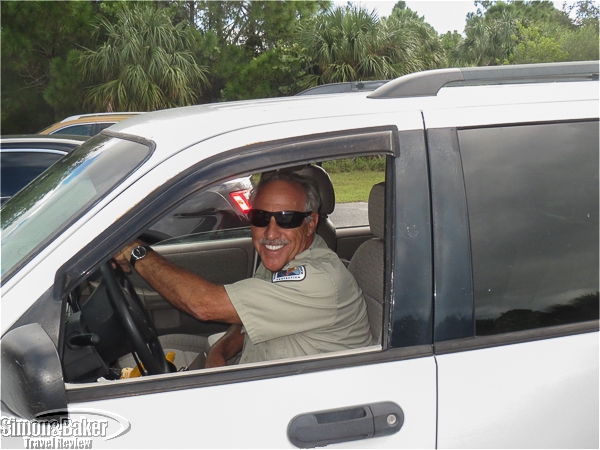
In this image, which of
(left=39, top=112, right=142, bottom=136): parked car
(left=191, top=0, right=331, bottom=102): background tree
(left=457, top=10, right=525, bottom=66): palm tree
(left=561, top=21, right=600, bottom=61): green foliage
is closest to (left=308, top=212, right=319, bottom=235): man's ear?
(left=39, top=112, right=142, bottom=136): parked car

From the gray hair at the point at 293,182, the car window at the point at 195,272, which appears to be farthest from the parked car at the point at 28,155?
the gray hair at the point at 293,182

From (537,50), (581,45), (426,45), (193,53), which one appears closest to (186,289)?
(193,53)

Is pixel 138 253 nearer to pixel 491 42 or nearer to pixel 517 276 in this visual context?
pixel 517 276

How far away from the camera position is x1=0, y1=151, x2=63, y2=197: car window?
6.01m

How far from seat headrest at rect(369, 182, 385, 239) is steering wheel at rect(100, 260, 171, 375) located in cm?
82

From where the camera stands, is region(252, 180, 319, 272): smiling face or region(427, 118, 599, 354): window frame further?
region(252, 180, 319, 272): smiling face

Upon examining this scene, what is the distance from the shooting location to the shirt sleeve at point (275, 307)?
6.75 feet

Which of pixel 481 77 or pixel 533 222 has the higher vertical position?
pixel 481 77

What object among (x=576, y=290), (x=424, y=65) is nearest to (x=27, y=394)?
(x=576, y=290)

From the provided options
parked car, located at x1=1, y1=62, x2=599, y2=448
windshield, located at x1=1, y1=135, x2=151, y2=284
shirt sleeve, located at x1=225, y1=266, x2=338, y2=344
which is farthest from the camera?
shirt sleeve, located at x1=225, y1=266, x2=338, y2=344

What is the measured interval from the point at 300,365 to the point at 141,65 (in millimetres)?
15981

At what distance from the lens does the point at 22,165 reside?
6.10 meters

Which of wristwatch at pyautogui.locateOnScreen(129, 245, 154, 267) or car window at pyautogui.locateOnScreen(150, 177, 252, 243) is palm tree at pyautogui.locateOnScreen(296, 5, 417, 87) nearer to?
car window at pyautogui.locateOnScreen(150, 177, 252, 243)

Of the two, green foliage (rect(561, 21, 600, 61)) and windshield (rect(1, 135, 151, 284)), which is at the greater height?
green foliage (rect(561, 21, 600, 61))
